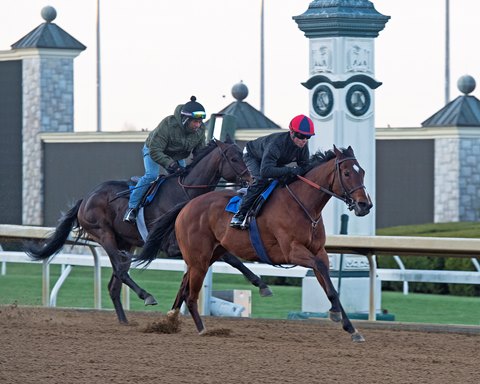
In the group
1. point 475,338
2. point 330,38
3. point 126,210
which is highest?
point 330,38

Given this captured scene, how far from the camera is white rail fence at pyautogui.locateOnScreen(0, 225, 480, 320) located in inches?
405

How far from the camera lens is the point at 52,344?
8930 millimetres

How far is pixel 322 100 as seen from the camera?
45.2ft

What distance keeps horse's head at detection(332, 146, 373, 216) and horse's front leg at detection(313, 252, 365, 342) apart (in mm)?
443

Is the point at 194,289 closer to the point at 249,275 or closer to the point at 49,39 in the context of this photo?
the point at 249,275

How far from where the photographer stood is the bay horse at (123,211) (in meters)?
10.5

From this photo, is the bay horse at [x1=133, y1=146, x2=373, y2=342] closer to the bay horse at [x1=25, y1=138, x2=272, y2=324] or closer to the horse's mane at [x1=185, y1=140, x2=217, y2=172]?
the bay horse at [x1=25, y1=138, x2=272, y2=324]

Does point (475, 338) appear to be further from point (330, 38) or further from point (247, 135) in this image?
point (247, 135)

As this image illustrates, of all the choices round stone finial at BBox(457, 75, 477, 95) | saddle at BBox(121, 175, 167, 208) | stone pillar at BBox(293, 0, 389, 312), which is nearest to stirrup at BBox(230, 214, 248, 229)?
saddle at BBox(121, 175, 167, 208)

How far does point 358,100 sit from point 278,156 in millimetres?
4379

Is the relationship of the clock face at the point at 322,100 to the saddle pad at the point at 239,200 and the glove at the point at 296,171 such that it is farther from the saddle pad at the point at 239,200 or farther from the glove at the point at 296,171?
the glove at the point at 296,171

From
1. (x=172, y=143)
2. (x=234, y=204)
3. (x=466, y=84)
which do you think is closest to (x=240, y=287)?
(x=466, y=84)

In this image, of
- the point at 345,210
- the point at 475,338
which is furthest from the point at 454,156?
the point at 475,338

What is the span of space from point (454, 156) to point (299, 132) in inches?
355
